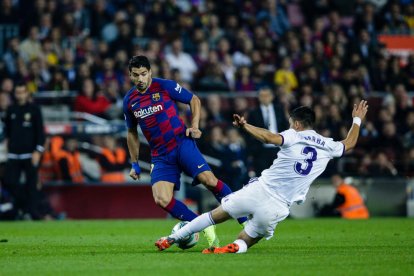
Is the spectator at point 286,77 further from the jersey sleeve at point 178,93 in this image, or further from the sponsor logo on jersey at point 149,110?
the sponsor logo on jersey at point 149,110

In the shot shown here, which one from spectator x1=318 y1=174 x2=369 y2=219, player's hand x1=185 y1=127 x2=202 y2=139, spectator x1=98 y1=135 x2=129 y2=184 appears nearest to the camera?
player's hand x1=185 y1=127 x2=202 y2=139

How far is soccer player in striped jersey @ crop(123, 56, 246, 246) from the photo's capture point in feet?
36.2

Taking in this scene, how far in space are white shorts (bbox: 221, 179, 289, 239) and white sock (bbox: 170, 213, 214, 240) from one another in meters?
0.22

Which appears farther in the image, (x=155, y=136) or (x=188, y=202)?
(x=188, y=202)

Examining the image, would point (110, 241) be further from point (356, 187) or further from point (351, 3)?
point (351, 3)

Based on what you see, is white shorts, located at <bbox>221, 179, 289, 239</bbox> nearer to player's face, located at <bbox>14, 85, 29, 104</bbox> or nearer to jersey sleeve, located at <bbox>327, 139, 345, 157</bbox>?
jersey sleeve, located at <bbox>327, 139, 345, 157</bbox>

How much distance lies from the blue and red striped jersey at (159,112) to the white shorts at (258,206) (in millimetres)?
1486

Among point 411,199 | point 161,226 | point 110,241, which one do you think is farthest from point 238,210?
point 411,199

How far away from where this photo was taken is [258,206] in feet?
32.5

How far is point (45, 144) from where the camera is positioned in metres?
18.7

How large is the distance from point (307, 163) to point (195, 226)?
1316mm

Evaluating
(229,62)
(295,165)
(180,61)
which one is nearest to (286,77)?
(229,62)

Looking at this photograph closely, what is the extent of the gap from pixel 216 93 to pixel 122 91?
2.13 metres

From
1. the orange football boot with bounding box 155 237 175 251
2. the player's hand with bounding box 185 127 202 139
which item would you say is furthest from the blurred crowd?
the orange football boot with bounding box 155 237 175 251
